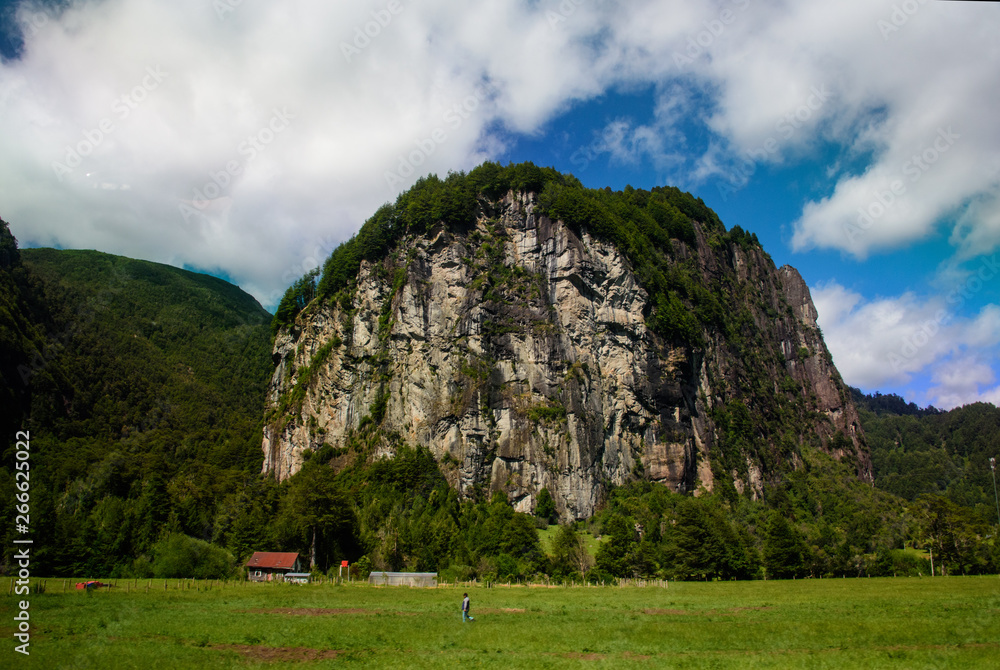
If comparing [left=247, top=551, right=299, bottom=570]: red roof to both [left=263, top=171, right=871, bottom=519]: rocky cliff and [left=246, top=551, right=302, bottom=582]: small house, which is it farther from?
[left=263, top=171, right=871, bottom=519]: rocky cliff

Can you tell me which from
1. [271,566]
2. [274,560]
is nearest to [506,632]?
[271,566]

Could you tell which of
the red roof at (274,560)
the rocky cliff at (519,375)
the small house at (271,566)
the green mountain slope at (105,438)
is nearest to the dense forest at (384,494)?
the green mountain slope at (105,438)

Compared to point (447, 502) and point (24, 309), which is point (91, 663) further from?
point (24, 309)

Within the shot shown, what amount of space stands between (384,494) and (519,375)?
1193 inches

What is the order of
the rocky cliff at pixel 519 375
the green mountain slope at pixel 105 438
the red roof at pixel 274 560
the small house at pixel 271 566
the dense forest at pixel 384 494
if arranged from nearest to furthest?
the small house at pixel 271 566, the red roof at pixel 274 560, the green mountain slope at pixel 105 438, the dense forest at pixel 384 494, the rocky cliff at pixel 519 375

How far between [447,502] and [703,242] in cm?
11193

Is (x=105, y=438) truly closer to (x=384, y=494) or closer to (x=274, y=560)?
(x=384, y=494)

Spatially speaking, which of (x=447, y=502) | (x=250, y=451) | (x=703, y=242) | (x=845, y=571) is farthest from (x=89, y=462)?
(x=703, y=242)

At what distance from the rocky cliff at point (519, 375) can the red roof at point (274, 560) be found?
33.6 m

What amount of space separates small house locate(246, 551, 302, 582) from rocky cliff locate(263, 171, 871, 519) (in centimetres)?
3373

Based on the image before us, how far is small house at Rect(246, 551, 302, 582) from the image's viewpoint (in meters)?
76.9

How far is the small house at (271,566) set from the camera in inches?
3029

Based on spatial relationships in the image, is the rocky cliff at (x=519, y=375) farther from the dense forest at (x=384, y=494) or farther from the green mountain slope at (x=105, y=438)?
the green mountain slope at (x=105, y=438)

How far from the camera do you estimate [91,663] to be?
77.7 ft
